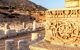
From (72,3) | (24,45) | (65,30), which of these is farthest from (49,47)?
(24,45)

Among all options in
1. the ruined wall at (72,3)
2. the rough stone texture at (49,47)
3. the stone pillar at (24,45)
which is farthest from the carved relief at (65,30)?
the stone pillar at (24,45)

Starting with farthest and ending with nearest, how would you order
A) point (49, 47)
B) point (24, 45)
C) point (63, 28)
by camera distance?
point (24, 45)
point (63, 28)
point (49, 47)

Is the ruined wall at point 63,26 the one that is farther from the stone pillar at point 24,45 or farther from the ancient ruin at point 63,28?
the stone pillar at point 24,45

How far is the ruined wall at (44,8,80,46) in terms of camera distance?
14.5 ft

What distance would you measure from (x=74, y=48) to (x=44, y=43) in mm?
790

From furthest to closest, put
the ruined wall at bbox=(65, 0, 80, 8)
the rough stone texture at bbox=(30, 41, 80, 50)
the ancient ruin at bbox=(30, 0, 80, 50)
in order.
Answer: the ruined wall at bbox=(65, 0, 80, 8) → the ancient ruin at bbox=(30, 0, 80, 50) → the rough stone texture at bbox=(30, 41, 80, 50)

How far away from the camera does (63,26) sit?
4609 mm

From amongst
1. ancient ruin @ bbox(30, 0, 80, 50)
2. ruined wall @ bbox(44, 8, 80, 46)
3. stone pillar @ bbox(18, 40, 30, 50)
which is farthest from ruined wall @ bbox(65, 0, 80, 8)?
stone pillar @ bbox(18, 40, 30, 50)

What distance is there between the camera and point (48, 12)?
189 inches

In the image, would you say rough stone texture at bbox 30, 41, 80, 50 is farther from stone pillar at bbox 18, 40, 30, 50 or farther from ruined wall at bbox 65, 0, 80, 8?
stone pillar at bbox 18, 40, 30, 50

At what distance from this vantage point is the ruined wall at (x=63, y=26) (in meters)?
4.43

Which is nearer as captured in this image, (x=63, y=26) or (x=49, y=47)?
(x=49, y=47)

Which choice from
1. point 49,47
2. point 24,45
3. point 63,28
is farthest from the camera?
point 24,45

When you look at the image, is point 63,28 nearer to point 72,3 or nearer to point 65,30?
point 65,30
